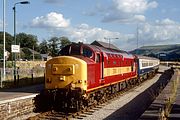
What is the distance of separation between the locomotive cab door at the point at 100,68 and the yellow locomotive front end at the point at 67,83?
7.20 feet

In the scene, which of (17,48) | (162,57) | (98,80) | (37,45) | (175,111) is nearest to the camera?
(175,111)

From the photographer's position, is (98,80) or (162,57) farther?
(162,57)

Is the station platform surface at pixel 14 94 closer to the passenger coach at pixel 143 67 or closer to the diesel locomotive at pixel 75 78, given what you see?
the diesel locomotive at pixel 75 78

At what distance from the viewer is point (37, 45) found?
157 metres

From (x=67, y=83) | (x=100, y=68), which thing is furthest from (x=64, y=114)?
(x=100, y=68)

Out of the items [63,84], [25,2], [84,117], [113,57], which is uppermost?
[25,2]

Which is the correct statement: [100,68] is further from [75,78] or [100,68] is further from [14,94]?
[14,94]

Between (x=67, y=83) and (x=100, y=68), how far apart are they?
3.25 metres

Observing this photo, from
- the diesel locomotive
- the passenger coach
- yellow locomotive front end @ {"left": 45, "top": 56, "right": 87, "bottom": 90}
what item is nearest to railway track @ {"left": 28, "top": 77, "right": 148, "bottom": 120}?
the diesel locomotive

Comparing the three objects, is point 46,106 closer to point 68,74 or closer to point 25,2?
point 68,74

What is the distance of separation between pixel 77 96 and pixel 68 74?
1.16 meters

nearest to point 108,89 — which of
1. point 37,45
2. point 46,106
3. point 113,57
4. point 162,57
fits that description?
point 113,57

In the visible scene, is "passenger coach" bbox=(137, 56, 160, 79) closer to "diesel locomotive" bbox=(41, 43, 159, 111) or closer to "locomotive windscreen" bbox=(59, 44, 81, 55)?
"diesel locomotive" bbox=(41, 43, 159, 111)

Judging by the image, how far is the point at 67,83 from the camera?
17.0 m
